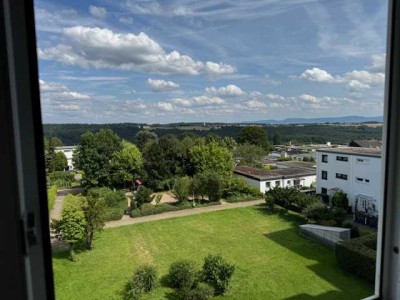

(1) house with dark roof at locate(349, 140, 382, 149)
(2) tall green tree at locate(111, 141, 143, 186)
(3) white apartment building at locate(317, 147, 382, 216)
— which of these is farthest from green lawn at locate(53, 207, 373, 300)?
(1) house with dark roof at locate(349, 140, 382, 149)

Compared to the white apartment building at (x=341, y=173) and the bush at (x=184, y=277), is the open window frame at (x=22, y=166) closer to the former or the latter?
the white apartment building at (x=341, y=173)

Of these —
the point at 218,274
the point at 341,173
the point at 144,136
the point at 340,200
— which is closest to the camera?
the point at 144,136

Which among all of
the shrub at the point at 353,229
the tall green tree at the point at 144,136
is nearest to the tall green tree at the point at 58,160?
the tall green tree at the point at 144,136

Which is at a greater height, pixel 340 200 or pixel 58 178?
pixel 58 178

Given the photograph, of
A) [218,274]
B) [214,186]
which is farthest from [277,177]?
[218,274]

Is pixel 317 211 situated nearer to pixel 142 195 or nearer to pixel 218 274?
pixel 218 274

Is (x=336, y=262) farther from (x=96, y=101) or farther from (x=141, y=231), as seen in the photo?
(x=141, y=231)

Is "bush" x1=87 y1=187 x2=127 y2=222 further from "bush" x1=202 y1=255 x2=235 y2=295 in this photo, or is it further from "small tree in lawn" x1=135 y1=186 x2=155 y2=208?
"bush" x1=202 y1=255 x2=235 y2=295

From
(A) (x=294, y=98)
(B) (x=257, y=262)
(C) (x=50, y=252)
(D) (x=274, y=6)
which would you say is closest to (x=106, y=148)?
(A) (x=294, y=98)
